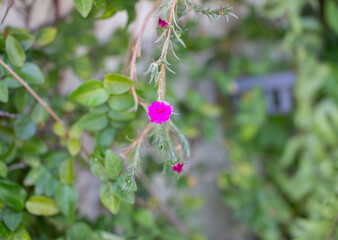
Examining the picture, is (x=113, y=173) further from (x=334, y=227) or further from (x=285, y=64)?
(x=285, y=64)

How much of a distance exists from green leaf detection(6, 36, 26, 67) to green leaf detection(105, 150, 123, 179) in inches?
9.6

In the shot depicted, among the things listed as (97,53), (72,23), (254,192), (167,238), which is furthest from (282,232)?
(72,23)

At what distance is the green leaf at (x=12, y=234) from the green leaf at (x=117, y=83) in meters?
0.29

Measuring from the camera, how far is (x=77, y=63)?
2.96 ft

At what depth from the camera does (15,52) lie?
60 centimetres

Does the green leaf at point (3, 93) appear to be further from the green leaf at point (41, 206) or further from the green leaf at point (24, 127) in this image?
the green leaf at point (41, 206)

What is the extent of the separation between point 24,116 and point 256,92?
0.99m

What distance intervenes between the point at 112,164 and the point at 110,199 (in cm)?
7

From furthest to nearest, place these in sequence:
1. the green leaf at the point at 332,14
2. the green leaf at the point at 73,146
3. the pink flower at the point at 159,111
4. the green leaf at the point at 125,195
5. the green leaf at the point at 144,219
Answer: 1. the green leaf at the point at 332,14
2. the green leaf at the point at 144,219
3. the green leaf at the point at 73,146
4. the green leaf at the point at 125,195
5. the pink flower at the point at 159,111

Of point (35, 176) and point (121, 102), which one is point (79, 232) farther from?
point (121, 102)

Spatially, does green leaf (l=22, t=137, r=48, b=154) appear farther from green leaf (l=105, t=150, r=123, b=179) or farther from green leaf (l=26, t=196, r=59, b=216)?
green leaf (l=105, t=150, r=123, b=179)

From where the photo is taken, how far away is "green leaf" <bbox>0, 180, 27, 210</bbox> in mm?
575

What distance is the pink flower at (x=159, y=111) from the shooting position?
1.40 ft

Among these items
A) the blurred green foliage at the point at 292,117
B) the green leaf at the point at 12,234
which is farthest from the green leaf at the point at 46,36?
the blurred green foliage at the point at 292,117
